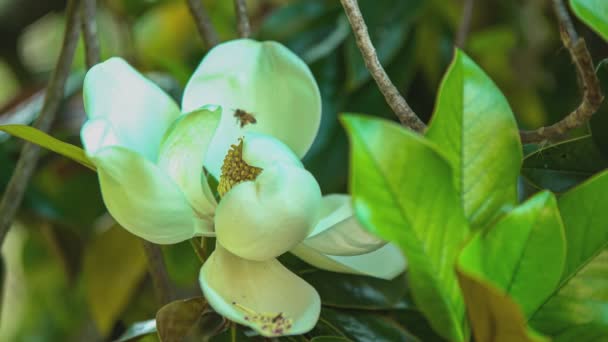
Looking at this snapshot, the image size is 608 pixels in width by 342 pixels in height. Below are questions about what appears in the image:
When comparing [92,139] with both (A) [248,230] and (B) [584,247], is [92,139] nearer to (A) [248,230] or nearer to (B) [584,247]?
(A) [248,230]

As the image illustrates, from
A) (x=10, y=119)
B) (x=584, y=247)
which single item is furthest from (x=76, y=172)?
(x=584, y=247)

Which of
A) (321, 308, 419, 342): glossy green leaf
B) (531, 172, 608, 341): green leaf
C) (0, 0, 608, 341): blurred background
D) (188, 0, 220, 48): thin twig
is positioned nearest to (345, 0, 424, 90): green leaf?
(0, 0, 608, 341): blurred background

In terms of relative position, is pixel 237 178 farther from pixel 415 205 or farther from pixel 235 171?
pixel 415 205

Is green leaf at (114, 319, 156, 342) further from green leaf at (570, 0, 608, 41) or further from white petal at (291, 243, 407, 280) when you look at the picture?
green leaf at (570, 0, 608, 41)

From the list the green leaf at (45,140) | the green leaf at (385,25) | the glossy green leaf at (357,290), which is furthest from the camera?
Result: the green leaf at (385,25)

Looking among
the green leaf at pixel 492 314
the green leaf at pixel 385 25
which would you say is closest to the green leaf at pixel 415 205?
the green leaf at pixel 492 314

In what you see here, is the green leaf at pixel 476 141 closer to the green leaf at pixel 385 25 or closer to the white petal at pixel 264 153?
the white petal at pixel 264 153
